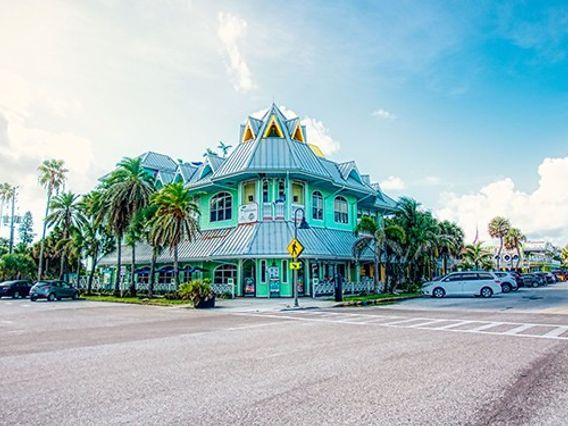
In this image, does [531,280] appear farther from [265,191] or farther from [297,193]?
[265,191]

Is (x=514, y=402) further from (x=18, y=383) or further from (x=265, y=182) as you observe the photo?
(x=265, y=182)

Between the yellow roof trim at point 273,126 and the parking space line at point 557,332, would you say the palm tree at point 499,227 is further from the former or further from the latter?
the parking space line at point 557,332

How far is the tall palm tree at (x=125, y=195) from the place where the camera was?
3281cm

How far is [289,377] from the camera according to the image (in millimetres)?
6773

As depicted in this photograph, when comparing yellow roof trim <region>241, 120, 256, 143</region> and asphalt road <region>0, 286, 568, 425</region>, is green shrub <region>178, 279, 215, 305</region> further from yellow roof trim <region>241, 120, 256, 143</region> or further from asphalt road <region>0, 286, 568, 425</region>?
yellow roof trim <region>241, 120, 256, 143</region>

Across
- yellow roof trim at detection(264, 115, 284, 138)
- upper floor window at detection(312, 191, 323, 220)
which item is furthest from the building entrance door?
yellow roof trim at detection(264, 115, 284, 138)

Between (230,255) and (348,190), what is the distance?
12467 mm

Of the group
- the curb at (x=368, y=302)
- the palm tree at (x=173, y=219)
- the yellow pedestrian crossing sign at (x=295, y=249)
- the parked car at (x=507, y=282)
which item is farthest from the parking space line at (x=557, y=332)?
the parked car at (x=507, y=282)

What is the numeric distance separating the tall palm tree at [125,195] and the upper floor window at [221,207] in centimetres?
509

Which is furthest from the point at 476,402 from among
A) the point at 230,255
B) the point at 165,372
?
the point at 230,255

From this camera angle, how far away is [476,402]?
5.39 metres

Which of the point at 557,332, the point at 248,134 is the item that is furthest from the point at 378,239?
the point at 557,332

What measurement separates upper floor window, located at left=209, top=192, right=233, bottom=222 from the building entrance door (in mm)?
4755

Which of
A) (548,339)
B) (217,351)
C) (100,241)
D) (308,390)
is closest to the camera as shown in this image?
(308,390)
